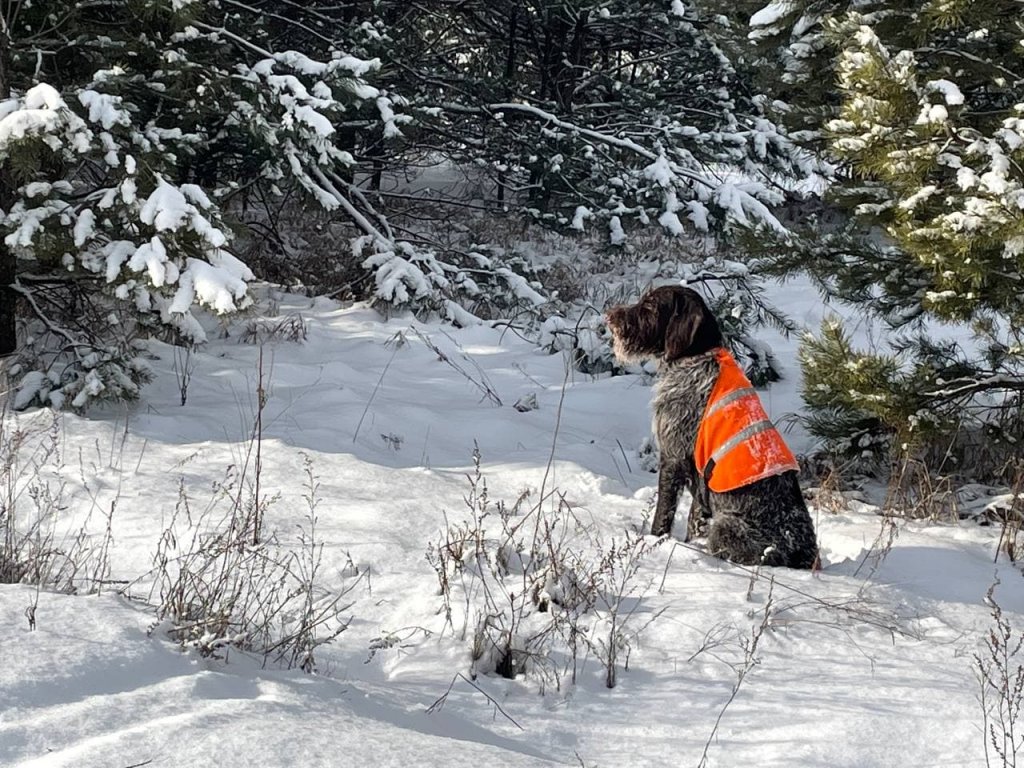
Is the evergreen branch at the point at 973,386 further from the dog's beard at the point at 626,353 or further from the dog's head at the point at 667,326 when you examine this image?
the dog's beard at the point at 626,353

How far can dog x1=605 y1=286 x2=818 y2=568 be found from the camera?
422cm

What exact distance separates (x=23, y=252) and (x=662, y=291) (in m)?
3.59

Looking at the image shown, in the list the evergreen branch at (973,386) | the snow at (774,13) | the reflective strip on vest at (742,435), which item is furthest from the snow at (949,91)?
the snow at (774,13)

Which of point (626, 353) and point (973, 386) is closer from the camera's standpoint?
point (626, 353)

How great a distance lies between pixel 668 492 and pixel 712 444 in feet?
1.13

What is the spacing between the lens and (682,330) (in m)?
4.71

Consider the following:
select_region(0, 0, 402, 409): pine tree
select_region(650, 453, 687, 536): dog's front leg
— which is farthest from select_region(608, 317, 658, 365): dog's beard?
select_region(0, 0, 402, 409): pine tree

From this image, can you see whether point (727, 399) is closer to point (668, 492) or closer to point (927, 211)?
Result: point (668, 492)

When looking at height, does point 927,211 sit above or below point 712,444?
above

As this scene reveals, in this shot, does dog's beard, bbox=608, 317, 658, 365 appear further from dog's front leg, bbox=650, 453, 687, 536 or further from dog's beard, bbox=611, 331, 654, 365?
dog's front leg, bbox=650, 453, 687, 536

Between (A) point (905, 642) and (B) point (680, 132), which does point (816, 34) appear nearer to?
(B) point (680, 132)

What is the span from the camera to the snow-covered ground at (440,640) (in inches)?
83.6

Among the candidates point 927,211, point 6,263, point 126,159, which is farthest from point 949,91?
point 6,263

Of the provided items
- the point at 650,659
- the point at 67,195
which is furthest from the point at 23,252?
the point at 650,659
